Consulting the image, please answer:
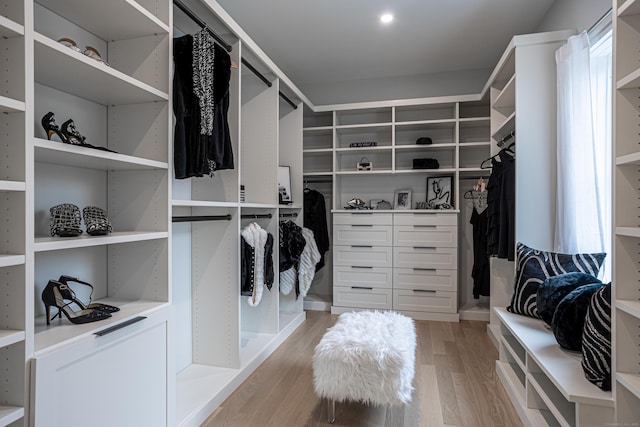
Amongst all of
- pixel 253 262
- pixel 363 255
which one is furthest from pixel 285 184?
pixel 253 262

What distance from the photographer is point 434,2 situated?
8.90 feet

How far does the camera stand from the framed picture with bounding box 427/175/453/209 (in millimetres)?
4000

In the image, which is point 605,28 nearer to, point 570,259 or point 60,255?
point 570,259

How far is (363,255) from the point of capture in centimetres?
398

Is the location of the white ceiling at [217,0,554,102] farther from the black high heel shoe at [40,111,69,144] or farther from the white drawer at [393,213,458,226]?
the black high heel shoe at [40,111,69,144]

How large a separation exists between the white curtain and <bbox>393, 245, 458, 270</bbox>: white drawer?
1501 mm

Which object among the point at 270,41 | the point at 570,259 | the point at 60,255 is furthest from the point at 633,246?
the point at 270,41

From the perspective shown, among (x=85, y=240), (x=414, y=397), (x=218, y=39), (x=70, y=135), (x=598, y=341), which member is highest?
(x=218, y=39)

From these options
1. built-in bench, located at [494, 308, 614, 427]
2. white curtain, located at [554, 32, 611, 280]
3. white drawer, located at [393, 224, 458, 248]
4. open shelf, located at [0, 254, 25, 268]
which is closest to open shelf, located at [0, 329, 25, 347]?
open shelf, located at [0, 254, 25, 268]

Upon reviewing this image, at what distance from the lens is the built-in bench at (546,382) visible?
140 centimetres

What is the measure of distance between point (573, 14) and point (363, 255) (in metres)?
2.73

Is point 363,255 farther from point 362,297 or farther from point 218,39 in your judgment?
point 218,39

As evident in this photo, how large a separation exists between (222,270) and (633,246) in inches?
86.0

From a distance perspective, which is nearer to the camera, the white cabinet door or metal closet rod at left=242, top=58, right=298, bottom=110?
the white cabinet door
